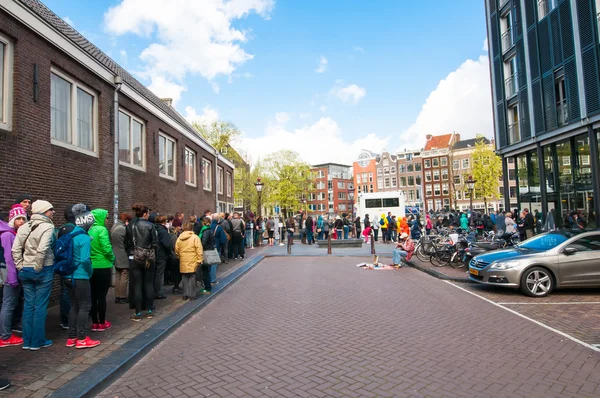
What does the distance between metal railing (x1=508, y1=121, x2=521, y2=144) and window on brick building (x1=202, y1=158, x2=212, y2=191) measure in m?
17.2

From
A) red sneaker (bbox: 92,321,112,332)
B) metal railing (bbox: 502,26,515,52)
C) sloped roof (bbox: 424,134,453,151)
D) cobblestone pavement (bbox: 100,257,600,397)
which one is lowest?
cobblestone pavement (bbox: 100,257,600,397)

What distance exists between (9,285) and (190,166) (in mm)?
14654

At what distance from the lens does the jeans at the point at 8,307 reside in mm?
4801

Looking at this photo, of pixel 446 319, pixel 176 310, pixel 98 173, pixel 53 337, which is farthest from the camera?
pixel 98 173

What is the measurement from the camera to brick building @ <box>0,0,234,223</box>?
7.12 meters

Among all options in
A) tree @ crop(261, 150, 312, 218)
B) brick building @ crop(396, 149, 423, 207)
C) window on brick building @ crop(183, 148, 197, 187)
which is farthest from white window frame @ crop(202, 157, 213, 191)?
brick building @ crop(396, 149, 423, 207)

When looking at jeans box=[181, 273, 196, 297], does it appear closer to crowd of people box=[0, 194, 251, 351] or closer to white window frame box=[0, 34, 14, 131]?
crowd of people box=[0, 194, 251, 351]

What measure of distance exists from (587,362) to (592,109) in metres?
14.5

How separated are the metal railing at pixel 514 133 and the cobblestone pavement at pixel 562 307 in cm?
1542

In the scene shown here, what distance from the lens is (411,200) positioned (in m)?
74.3

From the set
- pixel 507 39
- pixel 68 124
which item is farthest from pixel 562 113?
pixel 68 124

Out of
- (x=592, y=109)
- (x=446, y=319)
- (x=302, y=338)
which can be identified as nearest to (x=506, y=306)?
(x=446, y=319)

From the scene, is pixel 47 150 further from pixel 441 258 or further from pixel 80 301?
pixel 441 258

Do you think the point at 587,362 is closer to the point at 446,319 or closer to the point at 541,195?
the point at 446,319
